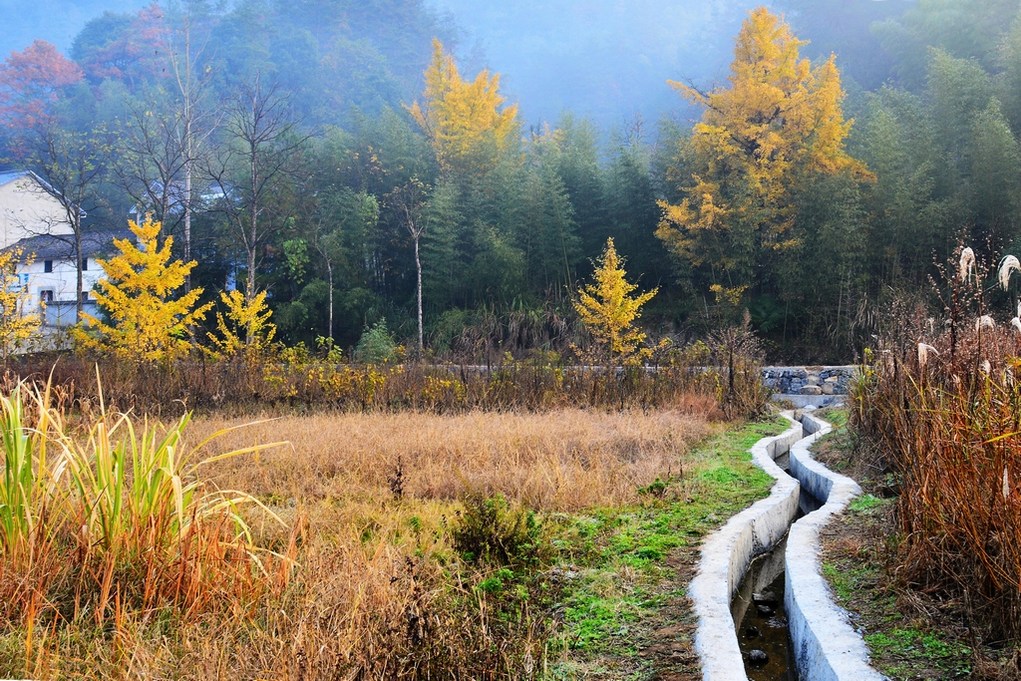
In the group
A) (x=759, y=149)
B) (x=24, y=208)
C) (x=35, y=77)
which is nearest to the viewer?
(x=759, y=149)

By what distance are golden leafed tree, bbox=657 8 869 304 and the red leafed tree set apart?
1646 inches

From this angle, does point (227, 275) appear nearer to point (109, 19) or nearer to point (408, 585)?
point (408, 585)

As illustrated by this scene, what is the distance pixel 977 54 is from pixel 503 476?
27.7m

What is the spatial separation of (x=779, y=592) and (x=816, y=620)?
1200mm

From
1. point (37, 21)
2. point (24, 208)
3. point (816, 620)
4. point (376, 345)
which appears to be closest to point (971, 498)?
point (816, 620)

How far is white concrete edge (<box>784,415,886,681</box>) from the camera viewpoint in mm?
2434

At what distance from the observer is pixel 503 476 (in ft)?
16.0

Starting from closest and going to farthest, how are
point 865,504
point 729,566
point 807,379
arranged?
point 729,566
point 865,504
point 807,379

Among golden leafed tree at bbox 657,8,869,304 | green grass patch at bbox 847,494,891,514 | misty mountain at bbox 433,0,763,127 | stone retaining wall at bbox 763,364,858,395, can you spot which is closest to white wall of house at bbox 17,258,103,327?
golden leafed tree at bbox 657,8,869,304

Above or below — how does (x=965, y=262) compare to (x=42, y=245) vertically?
below

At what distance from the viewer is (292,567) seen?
2.90 meters

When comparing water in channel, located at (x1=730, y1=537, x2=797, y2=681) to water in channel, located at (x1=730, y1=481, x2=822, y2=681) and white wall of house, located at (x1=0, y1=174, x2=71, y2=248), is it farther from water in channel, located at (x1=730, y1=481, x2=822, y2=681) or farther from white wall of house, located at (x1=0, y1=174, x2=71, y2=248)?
white wall of house, located at (x1=0, y1=174, x2=71, y2=248)

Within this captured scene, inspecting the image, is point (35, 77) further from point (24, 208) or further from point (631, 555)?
point (631, 555)

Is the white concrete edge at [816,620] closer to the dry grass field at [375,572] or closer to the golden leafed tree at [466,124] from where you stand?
the dry grass field at [375,572]
